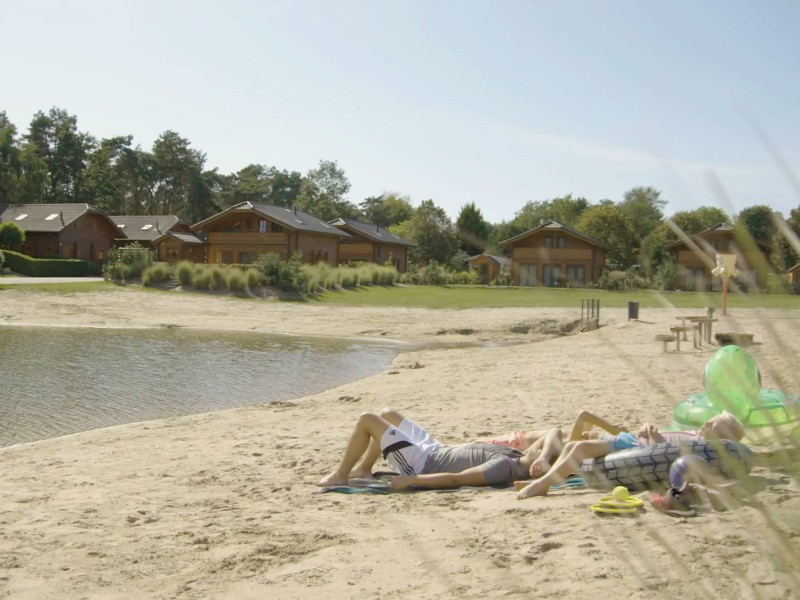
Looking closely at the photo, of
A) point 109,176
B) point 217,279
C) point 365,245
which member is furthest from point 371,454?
point 109,176

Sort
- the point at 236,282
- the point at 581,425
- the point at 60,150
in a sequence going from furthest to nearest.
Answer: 1. the point at 60,150
2. the point at 236,282
3. the point at 581,425

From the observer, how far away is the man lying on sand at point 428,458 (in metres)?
6.40

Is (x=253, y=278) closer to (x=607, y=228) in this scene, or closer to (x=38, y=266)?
(x=38, y=266)

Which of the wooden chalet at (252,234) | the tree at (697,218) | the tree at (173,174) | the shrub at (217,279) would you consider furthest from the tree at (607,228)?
the tree at (697,218)

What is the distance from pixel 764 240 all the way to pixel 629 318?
2481 centimetres

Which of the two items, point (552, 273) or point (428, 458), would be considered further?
point (552, 273)

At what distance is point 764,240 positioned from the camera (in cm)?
165

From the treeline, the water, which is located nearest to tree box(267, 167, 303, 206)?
the treeline

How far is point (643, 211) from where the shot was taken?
2047 millimetres

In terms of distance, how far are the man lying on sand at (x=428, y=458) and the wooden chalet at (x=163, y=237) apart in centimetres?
5133

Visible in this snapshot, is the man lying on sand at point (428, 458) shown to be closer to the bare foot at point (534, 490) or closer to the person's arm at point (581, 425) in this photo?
the person's arm at point (581, 425)

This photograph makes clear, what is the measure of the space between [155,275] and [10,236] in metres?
16.2

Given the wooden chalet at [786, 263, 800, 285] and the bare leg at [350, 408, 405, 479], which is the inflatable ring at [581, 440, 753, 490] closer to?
the bare leg at [350, 408, 405, 479]

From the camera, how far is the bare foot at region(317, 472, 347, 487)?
6.65 meters
